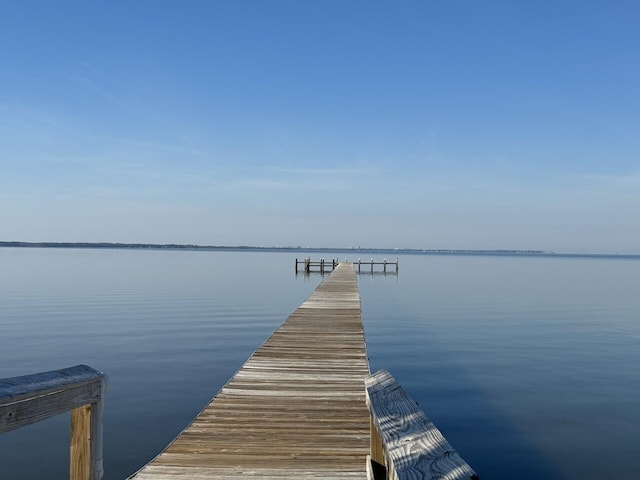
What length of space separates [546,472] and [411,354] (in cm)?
796

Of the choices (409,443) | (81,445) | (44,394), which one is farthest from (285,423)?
(409,443)

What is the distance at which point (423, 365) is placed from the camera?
14094mm

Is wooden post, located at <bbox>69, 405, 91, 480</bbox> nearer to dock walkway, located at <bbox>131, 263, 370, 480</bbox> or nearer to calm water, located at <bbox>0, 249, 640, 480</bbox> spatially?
dock walkway, located at <bbox>131, 263, 370, 480</bbox>

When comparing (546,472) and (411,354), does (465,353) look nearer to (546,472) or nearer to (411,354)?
(411,354)

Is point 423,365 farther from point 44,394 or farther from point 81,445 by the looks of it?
point 44,394

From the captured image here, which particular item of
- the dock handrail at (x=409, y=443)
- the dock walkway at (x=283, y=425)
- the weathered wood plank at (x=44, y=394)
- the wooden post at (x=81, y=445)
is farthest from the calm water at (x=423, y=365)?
the dock handrail at (x=409, y=443)

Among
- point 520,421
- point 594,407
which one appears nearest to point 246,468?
point 520,421

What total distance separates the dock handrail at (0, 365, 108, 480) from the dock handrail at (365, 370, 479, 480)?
193 centimetres

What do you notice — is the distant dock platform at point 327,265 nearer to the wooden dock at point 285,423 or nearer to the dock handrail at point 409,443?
the wooden dock at point 285,423

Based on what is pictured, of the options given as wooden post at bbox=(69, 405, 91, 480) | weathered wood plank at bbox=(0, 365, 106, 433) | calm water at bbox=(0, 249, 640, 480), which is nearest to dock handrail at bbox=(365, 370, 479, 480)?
weathered wood plank at bbox=(0, 365, 106, 433)

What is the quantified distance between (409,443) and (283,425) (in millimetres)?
3980

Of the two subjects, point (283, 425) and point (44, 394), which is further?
point (283, 425)

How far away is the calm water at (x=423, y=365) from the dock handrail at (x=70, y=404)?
387 centimetres

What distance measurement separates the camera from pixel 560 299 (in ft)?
105
